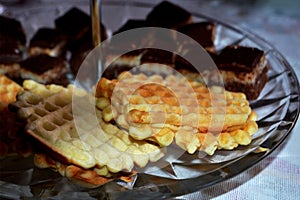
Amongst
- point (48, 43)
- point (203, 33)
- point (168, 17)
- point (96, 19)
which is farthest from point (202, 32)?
point (48, 43)

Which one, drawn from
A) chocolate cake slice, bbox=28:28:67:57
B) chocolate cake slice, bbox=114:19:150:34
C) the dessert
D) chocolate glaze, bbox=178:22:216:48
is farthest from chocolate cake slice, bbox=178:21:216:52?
chocolate cake slice, bbox=28:28:67:57

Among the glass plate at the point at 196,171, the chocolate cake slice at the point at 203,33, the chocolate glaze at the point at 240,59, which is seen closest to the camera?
the glass plate at the point at 196,171

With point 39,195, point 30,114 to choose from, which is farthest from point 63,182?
point 30,114

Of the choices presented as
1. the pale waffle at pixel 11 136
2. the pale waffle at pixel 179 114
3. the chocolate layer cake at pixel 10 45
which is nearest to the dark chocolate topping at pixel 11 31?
the chocolate layer cake at pixel 10 45

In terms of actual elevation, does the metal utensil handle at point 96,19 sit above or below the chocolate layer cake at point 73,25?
above

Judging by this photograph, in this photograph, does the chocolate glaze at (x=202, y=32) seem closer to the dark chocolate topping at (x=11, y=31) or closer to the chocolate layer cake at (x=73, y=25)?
the chocolate layer cake at (x=73, y=25)
